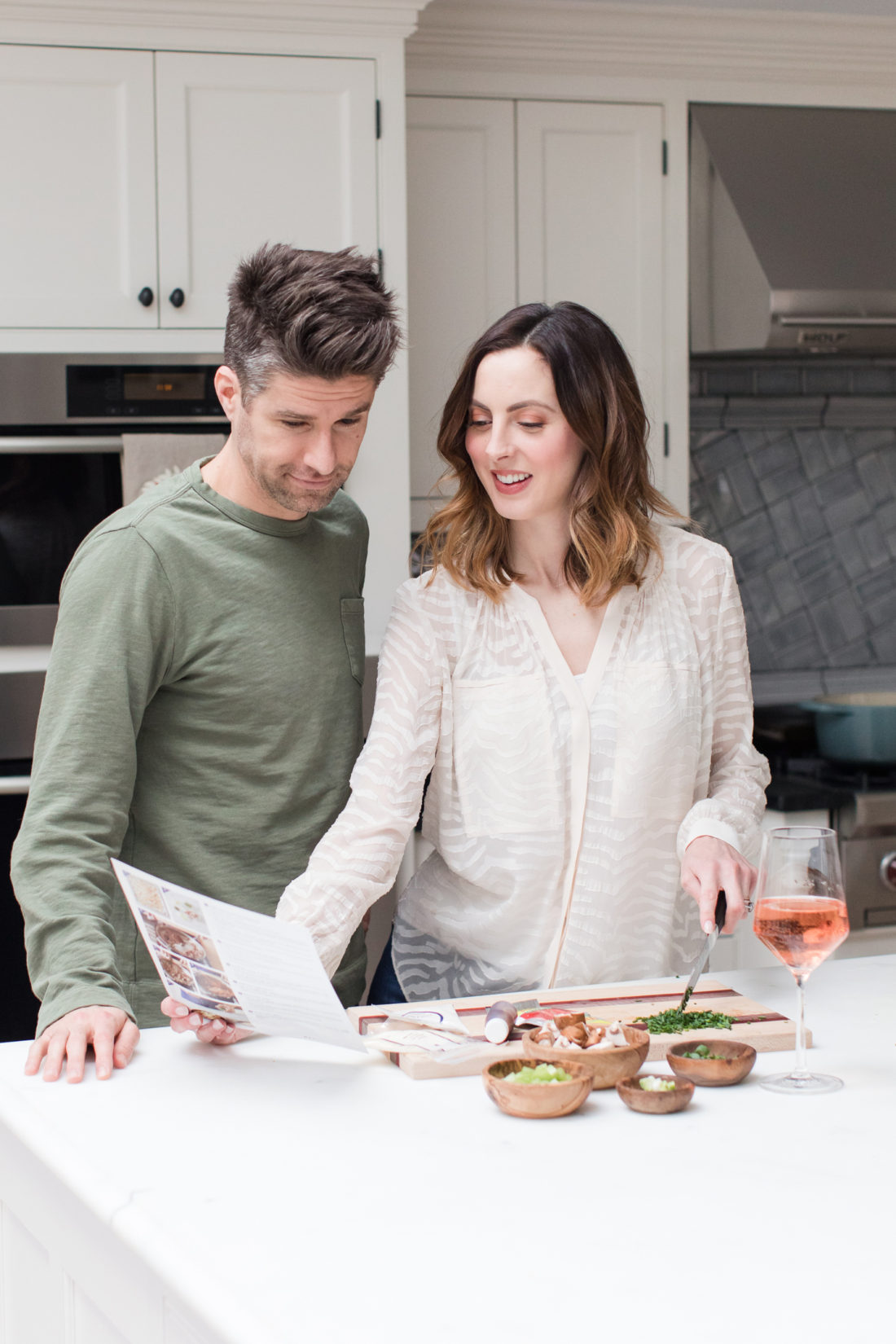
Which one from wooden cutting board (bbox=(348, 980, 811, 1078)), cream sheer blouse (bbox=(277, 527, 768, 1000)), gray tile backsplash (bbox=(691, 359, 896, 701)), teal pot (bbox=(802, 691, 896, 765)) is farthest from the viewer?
gray tile backsplash (bbox=(691, 359, 896, 701))

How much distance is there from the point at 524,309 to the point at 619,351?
120mm

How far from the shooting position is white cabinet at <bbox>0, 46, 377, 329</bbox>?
8.96ft

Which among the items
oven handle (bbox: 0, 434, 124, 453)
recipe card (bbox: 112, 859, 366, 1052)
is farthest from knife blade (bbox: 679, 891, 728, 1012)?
oven handle (bbox: 0, 434, 124, 453)

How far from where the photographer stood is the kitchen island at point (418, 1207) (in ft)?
2.43

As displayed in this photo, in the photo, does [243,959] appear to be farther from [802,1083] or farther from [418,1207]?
[802,1083]

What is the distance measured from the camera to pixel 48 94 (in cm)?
272

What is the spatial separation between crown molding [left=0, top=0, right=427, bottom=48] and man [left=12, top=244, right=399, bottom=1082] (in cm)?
156

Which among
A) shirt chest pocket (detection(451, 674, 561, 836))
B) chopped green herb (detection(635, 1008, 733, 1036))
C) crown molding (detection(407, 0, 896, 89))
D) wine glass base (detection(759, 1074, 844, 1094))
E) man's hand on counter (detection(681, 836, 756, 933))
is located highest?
crown molding (detection(407, 0, 896, 89))

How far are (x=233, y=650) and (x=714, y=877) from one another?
0.55 meters

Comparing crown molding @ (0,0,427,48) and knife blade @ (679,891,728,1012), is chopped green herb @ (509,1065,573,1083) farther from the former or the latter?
crown molding @ (0,0,427,48)

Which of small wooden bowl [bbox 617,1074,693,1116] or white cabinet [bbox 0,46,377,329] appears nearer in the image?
small wooden bowl [bbox 617,1074,693,1116]

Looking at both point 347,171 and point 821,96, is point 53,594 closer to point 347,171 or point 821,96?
point 347,171

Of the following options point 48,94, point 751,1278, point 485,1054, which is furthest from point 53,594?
point 751,1278

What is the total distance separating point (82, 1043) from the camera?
3.77 feet
